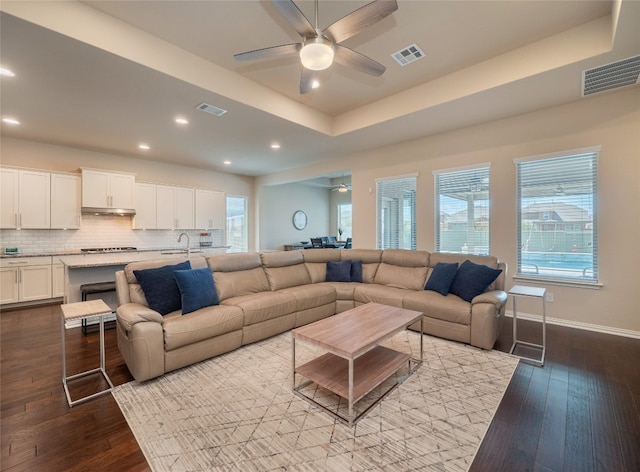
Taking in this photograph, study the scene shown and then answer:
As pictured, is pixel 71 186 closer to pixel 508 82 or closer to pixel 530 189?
pixel 508 82

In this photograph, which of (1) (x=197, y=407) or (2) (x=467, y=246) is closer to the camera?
(1) (x=197, y=407)

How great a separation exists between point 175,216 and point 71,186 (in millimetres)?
1978

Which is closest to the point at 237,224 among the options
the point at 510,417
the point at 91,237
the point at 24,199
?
the point at 91,237

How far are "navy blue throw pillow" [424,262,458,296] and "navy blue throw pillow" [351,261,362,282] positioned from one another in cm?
112

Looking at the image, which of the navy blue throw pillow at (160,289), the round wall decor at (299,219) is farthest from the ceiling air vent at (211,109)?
the round wall decor at (299,219)

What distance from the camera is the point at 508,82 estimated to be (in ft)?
10.6

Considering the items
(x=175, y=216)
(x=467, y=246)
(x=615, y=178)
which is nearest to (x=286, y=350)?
(x=467, y=246)

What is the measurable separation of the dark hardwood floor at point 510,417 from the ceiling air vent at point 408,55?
3475 mm

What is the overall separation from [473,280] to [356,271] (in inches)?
70.8

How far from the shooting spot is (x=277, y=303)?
343 cm

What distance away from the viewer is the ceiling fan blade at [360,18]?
6.18ft

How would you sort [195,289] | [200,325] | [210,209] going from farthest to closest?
[210,209] < [195,289] < [200,325]

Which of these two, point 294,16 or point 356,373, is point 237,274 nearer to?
point 356,373

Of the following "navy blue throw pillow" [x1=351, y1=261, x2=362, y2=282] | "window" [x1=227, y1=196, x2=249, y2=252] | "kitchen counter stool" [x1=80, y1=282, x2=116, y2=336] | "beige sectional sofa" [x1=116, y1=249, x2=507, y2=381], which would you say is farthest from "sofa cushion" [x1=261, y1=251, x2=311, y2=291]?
"window" [x1=227, y1=196, x2=249, y2=252]
